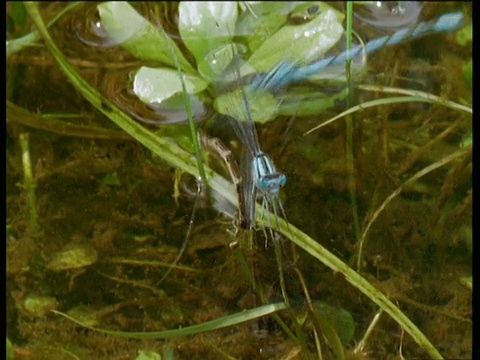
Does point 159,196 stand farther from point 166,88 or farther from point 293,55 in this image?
point 293,55

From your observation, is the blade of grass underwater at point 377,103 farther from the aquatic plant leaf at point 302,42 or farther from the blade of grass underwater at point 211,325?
the blade of grass underwater at point 211,325

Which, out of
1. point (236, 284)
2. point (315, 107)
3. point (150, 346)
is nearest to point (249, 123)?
point (315, 107)

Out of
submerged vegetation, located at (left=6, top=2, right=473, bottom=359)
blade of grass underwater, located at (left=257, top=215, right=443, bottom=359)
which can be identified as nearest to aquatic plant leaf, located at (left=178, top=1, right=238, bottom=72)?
submerged vegetation, located at (left=6, top=2, right=473, bottom=359)

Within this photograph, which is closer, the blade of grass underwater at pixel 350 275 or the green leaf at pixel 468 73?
the blade of grass underwater at pixel 350 275

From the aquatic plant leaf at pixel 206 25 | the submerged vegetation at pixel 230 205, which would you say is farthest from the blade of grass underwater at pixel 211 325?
the aquatic plant leaf at pixel 206 25

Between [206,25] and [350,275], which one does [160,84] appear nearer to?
[206,25]

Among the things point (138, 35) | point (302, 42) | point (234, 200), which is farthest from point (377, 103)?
point (138, 35)
